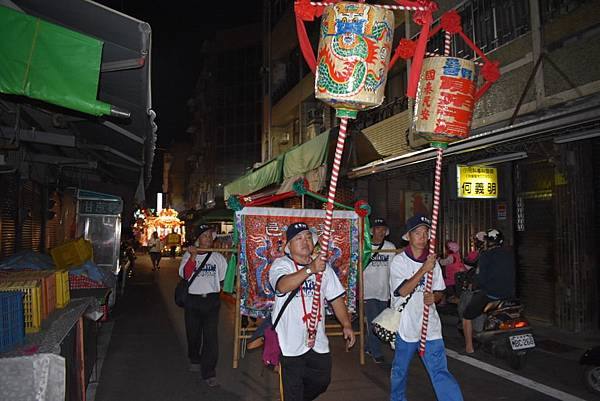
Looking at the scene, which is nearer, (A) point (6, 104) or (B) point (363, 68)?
(B) point (363, 68)

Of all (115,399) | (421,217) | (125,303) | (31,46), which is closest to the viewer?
(31,46)

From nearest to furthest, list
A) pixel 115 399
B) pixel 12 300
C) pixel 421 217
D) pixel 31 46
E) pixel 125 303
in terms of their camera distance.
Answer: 1. pixel 12 300
2. pixel 31 46
3. pixel 421 217
4. pixel 115 399
5. pixel 125 303

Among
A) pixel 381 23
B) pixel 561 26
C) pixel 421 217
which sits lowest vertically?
pixel 421 217

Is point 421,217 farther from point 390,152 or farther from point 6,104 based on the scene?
point 390,152

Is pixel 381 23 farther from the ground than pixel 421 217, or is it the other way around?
pixel 381 23

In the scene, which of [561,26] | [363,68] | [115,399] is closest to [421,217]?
[363,68]

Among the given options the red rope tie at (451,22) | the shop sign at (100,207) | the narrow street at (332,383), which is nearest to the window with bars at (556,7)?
the red rope tie at (451,22)

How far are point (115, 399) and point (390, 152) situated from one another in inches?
410

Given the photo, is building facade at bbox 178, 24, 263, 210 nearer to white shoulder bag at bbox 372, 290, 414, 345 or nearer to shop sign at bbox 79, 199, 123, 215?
shop sign at bbox 79, 199, 123, 215

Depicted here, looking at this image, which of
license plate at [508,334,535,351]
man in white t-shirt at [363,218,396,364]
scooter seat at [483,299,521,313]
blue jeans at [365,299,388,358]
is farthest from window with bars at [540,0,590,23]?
blue jeans at [365,299,388,358]

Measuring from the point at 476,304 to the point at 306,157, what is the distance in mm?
6287

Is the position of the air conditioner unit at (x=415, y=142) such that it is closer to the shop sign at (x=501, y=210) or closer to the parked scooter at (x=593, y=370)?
the shop sign at (x=501, y=210)

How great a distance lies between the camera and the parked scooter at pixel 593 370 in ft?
19.2

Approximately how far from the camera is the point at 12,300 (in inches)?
152
